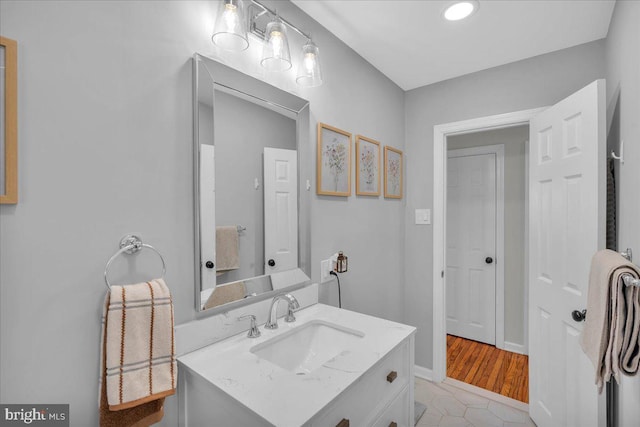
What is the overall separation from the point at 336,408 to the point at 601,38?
7.97ft

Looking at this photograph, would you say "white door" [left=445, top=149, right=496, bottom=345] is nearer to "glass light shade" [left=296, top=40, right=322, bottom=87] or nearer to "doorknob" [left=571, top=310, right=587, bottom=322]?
"doorknob" [left=571, top=310, right=587, bottom=322]

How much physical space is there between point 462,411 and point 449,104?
2164mm

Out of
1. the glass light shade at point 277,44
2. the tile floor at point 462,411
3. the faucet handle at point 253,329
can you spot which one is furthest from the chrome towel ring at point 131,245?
the tile floor at point 462,411

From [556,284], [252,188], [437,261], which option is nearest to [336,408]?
[252,188]

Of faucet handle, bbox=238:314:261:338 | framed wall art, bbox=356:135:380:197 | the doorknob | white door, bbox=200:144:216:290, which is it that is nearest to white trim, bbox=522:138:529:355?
the doorknob

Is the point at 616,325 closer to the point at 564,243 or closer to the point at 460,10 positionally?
the point at 564,243

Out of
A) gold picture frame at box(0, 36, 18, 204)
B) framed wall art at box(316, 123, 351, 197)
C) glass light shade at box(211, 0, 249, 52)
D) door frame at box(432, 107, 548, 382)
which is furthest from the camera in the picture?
door frame at box(432, 107, 548, 382)

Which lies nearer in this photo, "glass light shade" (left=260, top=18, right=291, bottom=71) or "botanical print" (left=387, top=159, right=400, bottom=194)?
"glass light shade" (left=260, top=18, right=291, bottom=71)

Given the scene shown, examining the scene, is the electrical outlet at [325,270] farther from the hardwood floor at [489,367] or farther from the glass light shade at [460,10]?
the hardwood floor at [489,367]

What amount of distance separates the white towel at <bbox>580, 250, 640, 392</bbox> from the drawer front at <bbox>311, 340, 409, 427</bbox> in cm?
64

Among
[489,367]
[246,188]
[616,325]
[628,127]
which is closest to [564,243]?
[628,127]

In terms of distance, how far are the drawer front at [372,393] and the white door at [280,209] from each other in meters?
0.61

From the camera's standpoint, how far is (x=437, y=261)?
7.96ft

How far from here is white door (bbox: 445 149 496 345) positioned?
3.07 meters
